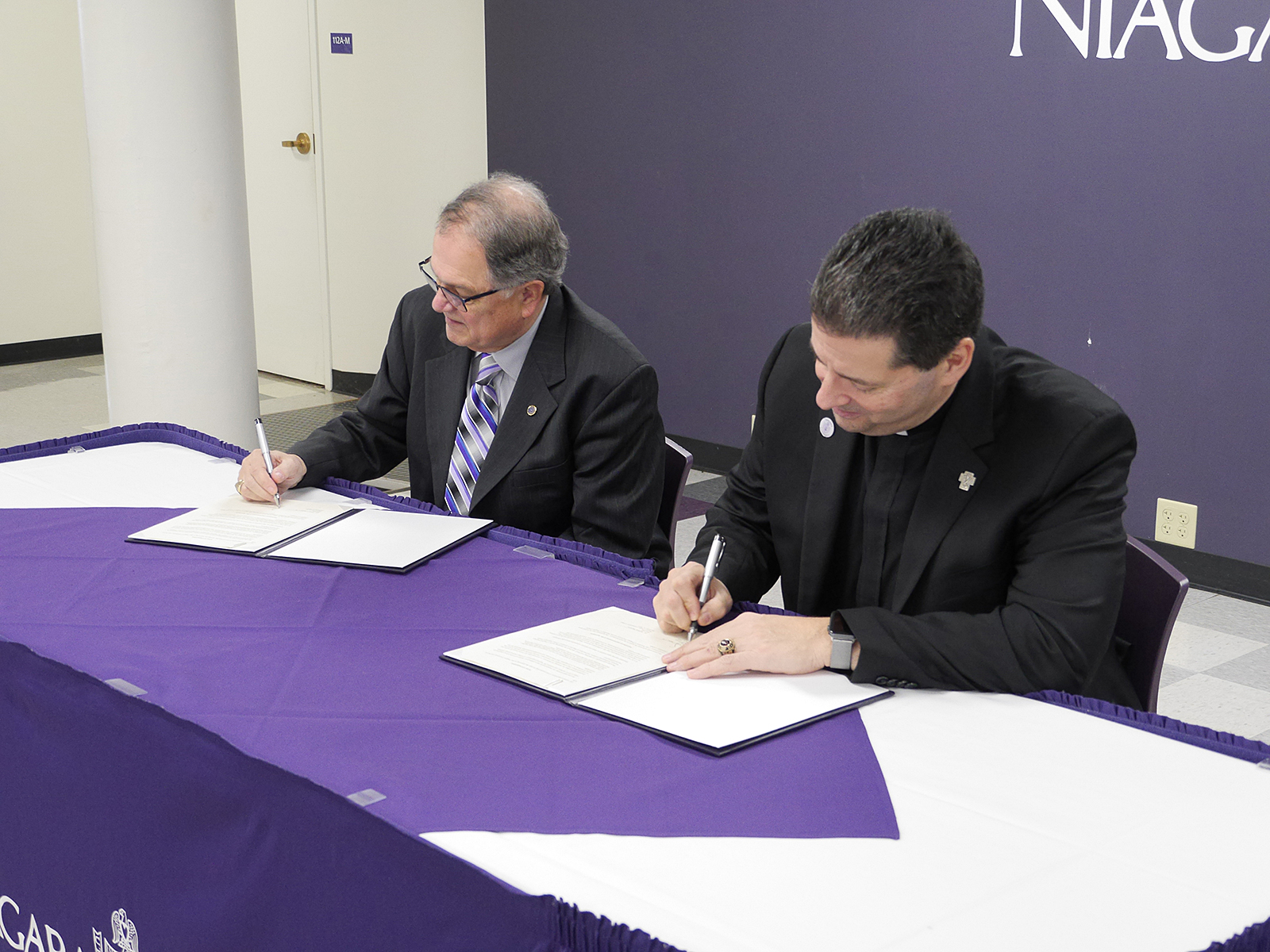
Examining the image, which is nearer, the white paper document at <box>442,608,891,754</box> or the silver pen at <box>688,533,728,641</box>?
the white paper document at <box>442,608,891,754</box>

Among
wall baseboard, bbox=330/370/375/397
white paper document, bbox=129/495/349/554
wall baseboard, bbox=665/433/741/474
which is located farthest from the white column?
wall baseboard, bbox=330/370/375/397

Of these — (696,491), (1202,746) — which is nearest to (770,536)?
(1202,746)

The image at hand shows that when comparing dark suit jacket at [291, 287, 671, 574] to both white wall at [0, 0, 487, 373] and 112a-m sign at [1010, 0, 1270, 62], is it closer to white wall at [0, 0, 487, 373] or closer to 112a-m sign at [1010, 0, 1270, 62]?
112a-m sign at [1010, 0, 1270, 62]

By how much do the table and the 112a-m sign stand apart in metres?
3.02

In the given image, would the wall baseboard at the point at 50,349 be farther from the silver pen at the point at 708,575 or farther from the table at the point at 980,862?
the table at the point at 980,862

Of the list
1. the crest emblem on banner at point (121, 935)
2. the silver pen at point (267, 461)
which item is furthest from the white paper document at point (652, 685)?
the silver pen at point (267, 461)

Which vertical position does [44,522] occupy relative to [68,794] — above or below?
above

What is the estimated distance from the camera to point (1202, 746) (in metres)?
1.46

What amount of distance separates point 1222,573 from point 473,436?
2.72m

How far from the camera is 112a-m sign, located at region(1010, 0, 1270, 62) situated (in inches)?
150

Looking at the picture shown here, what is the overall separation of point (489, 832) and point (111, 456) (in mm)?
1776

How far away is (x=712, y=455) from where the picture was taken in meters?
5.64

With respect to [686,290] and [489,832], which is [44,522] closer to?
[489,832]
